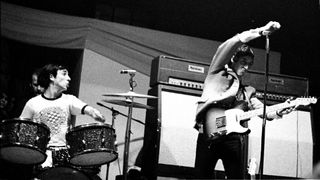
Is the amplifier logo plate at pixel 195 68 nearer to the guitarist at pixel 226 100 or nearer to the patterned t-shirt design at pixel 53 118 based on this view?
the guitarist at pixel 226 100

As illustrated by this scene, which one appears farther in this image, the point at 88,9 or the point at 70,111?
the point at 88,9

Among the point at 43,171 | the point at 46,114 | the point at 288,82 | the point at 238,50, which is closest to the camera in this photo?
the point at 238,50

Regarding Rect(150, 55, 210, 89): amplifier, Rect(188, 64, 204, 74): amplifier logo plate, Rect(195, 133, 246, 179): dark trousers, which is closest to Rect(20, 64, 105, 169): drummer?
Rect(150, 55, 210, 89): amplifier

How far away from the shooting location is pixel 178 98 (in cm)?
539

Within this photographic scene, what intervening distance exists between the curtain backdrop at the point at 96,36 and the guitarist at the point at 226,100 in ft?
7.93

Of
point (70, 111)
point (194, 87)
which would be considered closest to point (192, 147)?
point (194, 87)

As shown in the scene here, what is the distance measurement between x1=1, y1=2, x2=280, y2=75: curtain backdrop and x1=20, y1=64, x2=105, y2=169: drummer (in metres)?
1.02

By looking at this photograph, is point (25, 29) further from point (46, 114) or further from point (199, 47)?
point (199, 47)

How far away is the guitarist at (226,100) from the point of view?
371cm

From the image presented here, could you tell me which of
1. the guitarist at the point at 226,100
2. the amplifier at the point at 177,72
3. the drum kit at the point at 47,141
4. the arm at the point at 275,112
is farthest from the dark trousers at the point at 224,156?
the amplifier at the point at 177,72

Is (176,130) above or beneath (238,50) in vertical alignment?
beneath

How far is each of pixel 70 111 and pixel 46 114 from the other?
289 mm

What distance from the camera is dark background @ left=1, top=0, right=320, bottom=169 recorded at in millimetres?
6305

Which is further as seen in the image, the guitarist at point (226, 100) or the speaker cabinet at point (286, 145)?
the speaker cabinet at point (286, 145)
